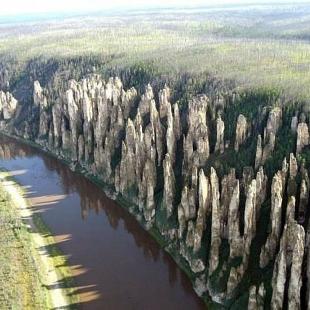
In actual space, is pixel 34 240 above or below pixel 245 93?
below

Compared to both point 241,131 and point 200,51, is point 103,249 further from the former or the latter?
point 200,51

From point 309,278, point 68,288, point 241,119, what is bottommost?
point 68,288

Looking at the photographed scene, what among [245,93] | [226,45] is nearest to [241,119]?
[245,93]

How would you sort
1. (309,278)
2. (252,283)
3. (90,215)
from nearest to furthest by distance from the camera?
(309,278), (252,283), (90,215)

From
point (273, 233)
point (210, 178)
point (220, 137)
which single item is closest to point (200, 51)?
point (220, 137)

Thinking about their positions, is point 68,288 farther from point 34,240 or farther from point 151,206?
point 151,206

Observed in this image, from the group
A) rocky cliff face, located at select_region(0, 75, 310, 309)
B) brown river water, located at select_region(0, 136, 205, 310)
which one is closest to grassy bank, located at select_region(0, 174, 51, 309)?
brown river water, located at select_region(0, 136, 205, 310)

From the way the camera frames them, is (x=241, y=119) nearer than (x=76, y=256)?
No
